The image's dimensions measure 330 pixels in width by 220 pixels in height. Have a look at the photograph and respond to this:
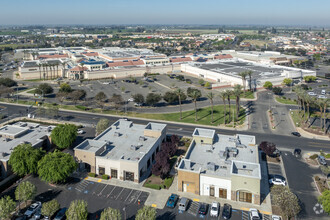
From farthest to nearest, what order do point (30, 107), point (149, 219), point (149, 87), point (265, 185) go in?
point (149, 87)
point (30, 107)
point (265, 185)
point (149, 219)

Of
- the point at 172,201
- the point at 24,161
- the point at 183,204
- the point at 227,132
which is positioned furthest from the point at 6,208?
the point at 227,132

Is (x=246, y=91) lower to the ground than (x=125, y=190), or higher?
higher

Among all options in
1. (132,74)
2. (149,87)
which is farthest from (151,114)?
(132,74)

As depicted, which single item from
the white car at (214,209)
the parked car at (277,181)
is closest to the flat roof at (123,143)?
the white car at (214,209)

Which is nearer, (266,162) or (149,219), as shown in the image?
(149,219)

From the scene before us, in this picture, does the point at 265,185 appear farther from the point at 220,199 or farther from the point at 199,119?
the point at 199,119

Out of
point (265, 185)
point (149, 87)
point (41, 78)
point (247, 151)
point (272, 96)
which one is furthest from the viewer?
point (41, 78)
